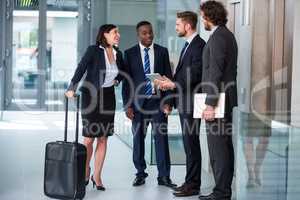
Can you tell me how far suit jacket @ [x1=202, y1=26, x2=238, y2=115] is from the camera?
509 centimetres

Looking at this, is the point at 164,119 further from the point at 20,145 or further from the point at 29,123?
the point at 29,123

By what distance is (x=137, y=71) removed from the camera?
→ 6117 mm

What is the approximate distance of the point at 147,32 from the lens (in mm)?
6047

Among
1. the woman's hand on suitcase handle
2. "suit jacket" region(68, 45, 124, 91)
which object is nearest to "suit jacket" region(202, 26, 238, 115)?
"suit jacket" region(68, 45, 124, 91)

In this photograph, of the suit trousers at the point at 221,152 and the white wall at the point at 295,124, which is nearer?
the white wall at the point at 295,124

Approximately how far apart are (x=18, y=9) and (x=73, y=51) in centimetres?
154

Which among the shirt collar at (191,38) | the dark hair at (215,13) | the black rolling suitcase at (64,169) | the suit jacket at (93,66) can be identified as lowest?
the black rolling suitcase at (64,169)

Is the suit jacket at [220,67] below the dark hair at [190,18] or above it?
below

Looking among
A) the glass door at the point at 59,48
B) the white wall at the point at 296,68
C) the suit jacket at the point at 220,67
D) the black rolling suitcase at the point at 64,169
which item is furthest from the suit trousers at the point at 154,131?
the glass door at the point at 59,48

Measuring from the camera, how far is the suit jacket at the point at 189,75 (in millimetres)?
5629

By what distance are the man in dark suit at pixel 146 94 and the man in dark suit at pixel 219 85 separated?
0.87m

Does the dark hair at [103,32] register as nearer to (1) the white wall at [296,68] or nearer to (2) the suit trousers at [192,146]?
(2) the suit trousers at [192,146]

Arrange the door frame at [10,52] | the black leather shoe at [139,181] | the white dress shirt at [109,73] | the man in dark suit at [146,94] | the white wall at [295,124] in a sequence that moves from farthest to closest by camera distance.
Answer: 1. the door frame at [10,52]
2. the black leather shoe at [139,181]
3. the man in dark suit at [146,94]
4. the white dress shirt at [109,73]
5. the white wall at [295,124]

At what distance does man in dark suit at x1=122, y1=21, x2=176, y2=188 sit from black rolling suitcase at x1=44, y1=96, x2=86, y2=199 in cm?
113
